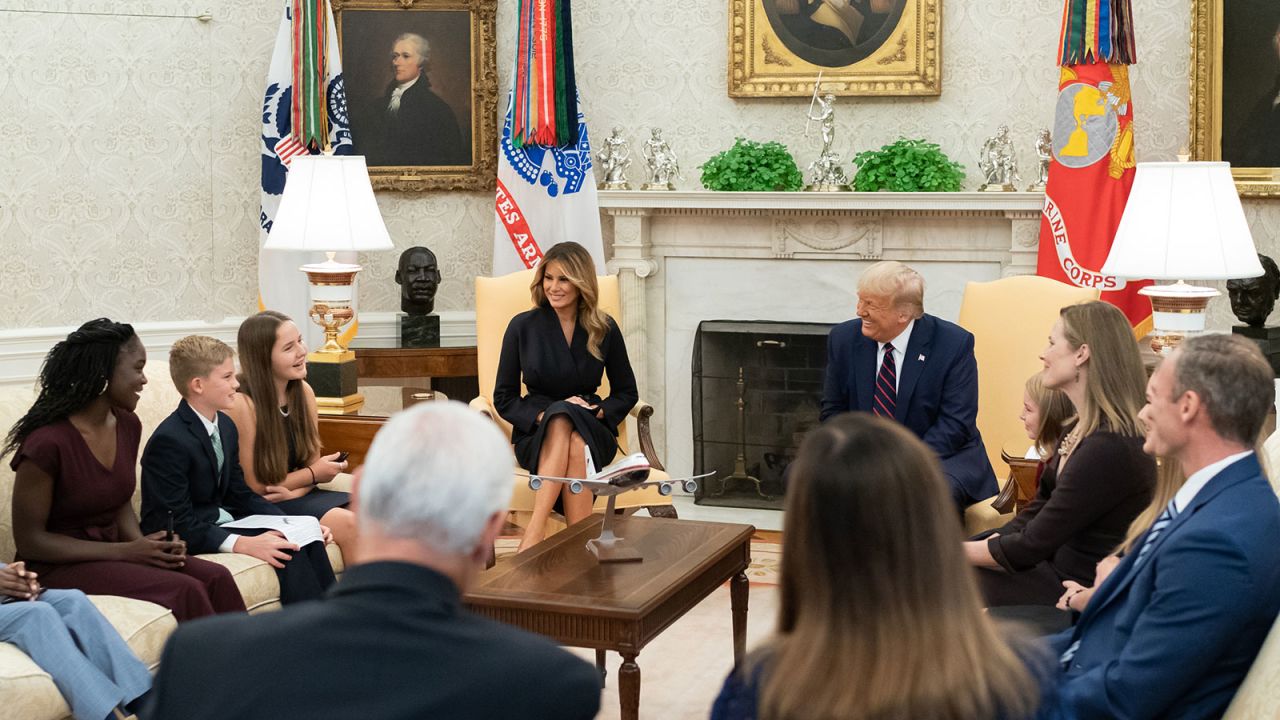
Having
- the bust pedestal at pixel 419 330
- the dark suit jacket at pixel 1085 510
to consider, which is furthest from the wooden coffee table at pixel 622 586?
the bust pedestal at pixel 419 330

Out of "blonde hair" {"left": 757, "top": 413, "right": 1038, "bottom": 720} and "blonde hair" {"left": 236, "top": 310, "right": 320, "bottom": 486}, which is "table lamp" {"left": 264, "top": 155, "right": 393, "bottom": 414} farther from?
"blonde hair" {"left": 757, "top": 413, "right": 1038, "bottom": 720}

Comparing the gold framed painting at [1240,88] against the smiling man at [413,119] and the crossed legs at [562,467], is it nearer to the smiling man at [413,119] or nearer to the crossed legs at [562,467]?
the crossed legs at [562,467]

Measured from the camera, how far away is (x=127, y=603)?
392 centimetres

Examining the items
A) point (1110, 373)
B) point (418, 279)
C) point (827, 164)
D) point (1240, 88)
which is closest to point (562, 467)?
point (418, 279)

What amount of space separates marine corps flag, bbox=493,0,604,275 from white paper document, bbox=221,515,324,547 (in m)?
3.04

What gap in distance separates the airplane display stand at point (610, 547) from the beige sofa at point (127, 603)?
101 centimetres

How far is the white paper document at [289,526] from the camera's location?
453 cm

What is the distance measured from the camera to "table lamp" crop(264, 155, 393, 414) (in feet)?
19.8

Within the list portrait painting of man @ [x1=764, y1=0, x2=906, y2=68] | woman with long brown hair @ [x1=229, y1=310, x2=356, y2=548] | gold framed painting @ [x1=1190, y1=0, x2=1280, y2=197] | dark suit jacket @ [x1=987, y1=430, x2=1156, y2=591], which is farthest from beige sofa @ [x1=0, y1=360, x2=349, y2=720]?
gold framed painting @ [x1=1190, y1=0, x2=1280, y2=197]

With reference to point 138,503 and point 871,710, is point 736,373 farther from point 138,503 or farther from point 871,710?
point 871,710

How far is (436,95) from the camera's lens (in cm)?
777

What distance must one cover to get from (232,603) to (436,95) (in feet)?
14.0

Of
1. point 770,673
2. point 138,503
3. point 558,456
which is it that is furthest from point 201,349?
point 770,673

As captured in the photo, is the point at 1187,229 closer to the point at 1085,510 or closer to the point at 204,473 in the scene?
the point at 1085,510
